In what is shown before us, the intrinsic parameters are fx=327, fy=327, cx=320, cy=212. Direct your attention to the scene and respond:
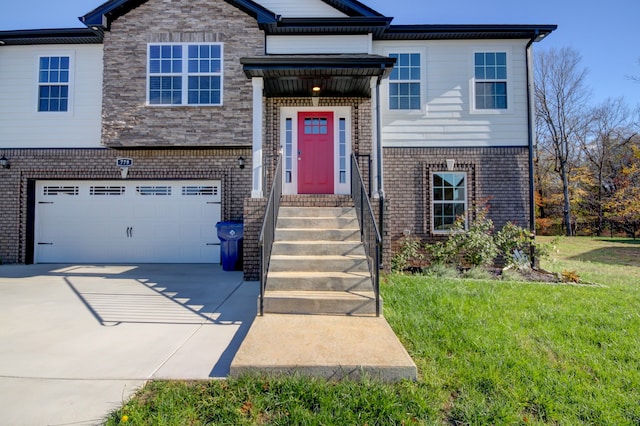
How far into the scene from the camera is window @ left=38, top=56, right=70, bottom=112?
28.4 feet

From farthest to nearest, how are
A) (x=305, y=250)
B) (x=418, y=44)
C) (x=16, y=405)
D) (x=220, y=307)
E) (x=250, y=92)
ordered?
(x=418, y=44)
(x=250, y=92)
(x=305, y=250)
(x=220, y=307)
(x=16, y=405)

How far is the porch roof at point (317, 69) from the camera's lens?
652 cm

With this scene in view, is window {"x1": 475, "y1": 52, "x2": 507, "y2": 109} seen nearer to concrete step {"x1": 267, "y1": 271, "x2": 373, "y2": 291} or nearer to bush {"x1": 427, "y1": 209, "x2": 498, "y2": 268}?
bush {"x1": 427, "y1": 209, "x2": 498, "y2": 268}

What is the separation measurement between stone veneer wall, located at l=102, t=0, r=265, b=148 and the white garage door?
142cm

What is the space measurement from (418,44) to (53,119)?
32.0 feet

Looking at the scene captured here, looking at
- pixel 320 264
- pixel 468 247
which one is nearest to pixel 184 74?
pixel 320 264

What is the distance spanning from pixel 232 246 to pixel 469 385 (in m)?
6.00

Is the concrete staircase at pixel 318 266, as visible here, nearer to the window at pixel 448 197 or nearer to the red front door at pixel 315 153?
the red front door at pixel 315 153

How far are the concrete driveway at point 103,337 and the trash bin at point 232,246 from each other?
2.90 feet

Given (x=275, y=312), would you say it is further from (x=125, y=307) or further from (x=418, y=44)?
(x=418, y=44)

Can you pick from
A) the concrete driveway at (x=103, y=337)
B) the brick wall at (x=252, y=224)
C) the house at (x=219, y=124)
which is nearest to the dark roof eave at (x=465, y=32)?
the house at (x=219, y=124)

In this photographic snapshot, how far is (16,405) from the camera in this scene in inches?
97.3

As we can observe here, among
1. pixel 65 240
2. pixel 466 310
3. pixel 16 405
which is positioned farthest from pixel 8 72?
pixel 466 310

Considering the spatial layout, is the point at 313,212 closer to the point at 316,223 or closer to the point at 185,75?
the point at 316,223
